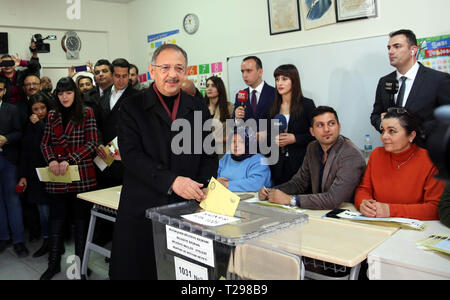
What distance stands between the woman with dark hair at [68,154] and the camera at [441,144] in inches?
121

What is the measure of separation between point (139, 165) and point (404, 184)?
1493 mm

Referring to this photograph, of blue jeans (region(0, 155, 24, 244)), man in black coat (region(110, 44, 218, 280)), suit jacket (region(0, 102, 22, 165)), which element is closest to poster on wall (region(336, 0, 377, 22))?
man in black coat (region(110, 44, 218, 280))

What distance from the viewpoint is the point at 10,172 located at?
3955 millimetres

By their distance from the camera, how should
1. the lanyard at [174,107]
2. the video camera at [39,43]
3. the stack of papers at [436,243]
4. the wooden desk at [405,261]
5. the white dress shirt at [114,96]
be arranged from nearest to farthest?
the wooden desk at [405,261]
the stack of papers at [436,243]
the lanyard at [174,107]
the white dress shirt at [114,96]
the video camera at [39,43]

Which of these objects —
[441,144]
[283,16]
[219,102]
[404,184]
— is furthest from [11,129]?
[441,144]


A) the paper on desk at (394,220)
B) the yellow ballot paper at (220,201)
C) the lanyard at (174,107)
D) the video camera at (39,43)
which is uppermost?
the video camera at (39,43)

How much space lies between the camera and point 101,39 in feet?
21.9

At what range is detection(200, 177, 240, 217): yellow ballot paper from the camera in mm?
1187

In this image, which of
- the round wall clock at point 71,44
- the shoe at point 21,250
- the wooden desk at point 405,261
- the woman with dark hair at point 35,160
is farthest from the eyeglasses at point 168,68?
the round wall clock at point 71,44

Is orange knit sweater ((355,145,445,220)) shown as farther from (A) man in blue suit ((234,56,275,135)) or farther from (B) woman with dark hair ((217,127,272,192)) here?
(A) man in blue suit ((234,56,275,135))

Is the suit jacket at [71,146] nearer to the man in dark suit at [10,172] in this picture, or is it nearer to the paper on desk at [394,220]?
the man in dark suit at [10,172]

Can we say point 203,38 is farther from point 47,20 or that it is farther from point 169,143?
point 169,143

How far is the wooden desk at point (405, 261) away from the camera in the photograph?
4.97 feet

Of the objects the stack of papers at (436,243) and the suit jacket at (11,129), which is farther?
the suit jacket at (11,129)
